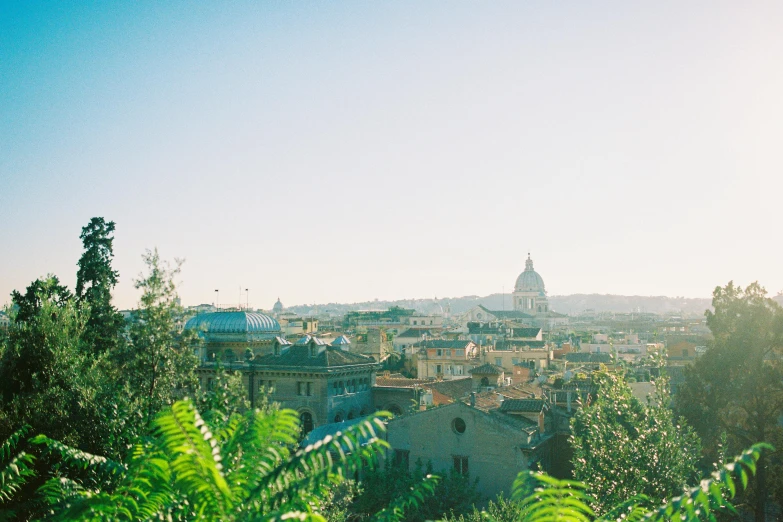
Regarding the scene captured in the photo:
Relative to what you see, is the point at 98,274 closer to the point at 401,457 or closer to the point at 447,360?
the point at 401,457

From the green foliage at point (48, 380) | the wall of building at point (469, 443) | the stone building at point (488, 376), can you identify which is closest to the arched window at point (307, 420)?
the wall of building at point (469, 443)

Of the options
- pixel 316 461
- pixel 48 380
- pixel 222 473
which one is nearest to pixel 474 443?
pixel 48 380

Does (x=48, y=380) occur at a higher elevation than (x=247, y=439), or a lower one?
lower

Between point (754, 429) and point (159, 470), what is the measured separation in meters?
19.5

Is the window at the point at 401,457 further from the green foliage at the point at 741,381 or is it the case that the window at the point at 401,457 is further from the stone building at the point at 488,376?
the stone building at the point at 488,376

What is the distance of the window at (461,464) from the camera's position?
23.4 meters

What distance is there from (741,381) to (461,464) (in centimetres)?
990

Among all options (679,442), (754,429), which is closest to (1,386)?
(679,442)

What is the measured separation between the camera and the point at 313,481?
4.57 meters

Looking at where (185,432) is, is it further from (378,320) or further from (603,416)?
(378,320)

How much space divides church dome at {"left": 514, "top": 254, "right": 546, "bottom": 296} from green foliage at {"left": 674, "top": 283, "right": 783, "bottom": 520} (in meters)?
154

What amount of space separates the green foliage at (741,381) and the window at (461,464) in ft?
25.1

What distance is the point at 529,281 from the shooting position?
570ft

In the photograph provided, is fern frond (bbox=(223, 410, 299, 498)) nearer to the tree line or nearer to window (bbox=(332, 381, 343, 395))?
the tree line
